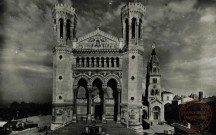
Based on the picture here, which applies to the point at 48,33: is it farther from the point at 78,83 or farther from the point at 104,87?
the point at 104,87

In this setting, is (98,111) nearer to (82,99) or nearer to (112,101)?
(112,101)

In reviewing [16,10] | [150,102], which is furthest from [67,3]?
[150,102]

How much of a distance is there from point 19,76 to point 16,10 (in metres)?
9.07

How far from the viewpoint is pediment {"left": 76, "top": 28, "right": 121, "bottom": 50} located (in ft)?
81.4

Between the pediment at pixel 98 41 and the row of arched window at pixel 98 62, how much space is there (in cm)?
168

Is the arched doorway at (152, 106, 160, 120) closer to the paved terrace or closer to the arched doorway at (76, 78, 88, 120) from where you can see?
the paved terrace

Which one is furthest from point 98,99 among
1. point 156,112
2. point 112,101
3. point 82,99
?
point 156,112

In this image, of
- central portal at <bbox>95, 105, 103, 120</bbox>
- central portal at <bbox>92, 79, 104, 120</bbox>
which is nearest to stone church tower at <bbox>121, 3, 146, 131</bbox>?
central portal at <bbox>92, 79, 104, 120</bbox>

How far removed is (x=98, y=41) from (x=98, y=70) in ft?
14.6

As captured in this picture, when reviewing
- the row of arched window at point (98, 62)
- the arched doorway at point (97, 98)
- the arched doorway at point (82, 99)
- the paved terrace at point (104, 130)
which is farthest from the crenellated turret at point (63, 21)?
the paved terrace at point (104, 130)

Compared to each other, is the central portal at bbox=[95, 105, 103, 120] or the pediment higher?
the pediment

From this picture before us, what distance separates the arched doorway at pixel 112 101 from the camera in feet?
81.1

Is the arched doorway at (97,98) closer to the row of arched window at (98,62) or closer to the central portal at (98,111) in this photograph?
the central portal at (98,111)

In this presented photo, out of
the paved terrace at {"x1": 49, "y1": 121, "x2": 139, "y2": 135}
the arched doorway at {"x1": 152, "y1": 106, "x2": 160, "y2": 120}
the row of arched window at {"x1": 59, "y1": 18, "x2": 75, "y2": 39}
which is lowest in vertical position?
the arched doorway at {"x1": 152, "y1": 106, "x2": 160, "y2": 120}
